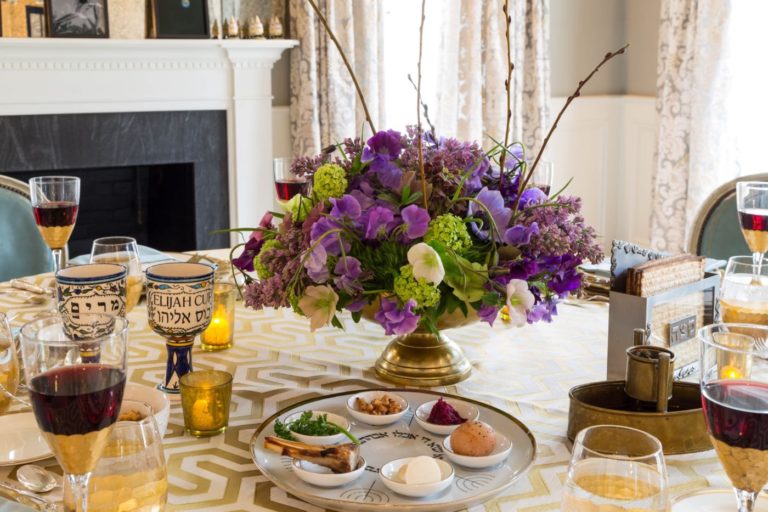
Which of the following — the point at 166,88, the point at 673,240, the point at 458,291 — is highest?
the point at 166,88

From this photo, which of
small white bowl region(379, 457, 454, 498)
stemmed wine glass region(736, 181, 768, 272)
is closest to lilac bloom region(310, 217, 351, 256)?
small white bowl region(379, 457, 454, 498)

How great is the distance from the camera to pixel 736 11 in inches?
155

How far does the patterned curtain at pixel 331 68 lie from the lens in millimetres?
4207

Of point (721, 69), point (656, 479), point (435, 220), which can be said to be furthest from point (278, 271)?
point (721, 69)

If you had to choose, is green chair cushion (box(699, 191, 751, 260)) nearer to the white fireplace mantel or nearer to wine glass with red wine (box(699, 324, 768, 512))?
wine glass with red wine (box(699, 324, 768, 512))

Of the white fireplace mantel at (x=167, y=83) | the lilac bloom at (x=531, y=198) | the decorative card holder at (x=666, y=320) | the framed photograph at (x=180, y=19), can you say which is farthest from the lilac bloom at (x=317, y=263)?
the framed photograph at (x=180, y=19)

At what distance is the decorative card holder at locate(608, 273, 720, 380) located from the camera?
1294 mm

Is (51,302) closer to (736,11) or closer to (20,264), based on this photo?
(20,264)

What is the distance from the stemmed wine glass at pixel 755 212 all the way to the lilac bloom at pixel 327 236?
2.55 ft

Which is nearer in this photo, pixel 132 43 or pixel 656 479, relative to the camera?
pixel 656 479

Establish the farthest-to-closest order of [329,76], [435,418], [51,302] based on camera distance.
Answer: [329,76], [51,302], [435,418]

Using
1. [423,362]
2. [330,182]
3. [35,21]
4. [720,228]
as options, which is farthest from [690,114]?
[330,182]

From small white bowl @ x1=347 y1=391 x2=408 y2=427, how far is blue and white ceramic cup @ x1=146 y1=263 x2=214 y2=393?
28 cm

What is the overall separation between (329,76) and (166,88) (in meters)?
0.76
